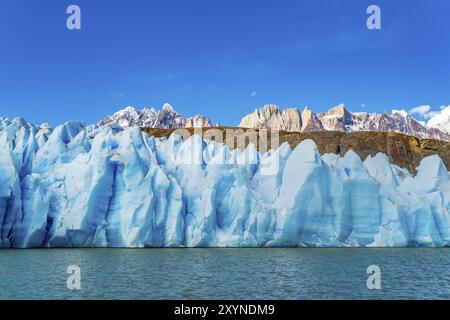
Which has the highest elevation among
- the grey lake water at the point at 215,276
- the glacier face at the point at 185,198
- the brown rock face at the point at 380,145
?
the brown rock face at the point at 380,145

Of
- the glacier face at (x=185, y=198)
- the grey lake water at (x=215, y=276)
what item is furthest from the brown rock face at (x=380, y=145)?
the grey lake water at (x=215, y=276)

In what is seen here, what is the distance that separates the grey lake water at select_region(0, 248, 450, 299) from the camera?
680 inches

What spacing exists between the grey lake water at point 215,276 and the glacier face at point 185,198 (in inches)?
176

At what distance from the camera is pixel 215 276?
21.2 metres

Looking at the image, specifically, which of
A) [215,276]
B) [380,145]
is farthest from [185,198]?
[380,145]

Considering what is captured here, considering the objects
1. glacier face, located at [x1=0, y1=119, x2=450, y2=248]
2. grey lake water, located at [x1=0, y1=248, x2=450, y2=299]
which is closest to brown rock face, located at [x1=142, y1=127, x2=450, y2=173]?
glacier face, located at [x1=0, y1=119, x2=450, y2=248]

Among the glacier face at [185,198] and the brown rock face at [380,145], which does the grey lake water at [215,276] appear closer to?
the glacier face at [185,198]

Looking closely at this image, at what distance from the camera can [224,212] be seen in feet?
122

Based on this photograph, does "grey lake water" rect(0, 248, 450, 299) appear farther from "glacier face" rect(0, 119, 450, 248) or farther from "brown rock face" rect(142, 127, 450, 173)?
"brown rock face" rect(142, 127, 450, 173)

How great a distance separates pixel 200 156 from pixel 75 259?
14801 millimetres

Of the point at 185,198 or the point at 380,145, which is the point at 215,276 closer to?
the point at 185,198

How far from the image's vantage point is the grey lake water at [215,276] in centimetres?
1727

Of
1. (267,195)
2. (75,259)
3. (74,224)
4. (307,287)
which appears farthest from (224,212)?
(307,287)

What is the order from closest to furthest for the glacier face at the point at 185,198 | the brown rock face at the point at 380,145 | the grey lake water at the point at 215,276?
the grey lake water at the point at 215,276 < the glacier face at the point at 185,198 < the brown rock face at the point at 380,145
